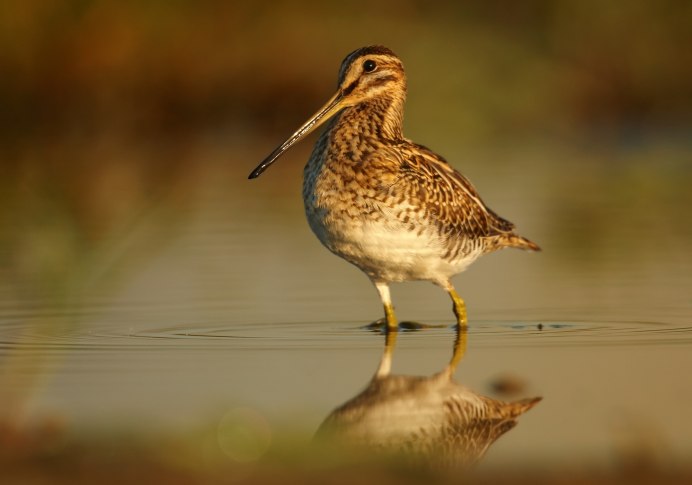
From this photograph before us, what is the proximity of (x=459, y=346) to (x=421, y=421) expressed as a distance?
1903mm

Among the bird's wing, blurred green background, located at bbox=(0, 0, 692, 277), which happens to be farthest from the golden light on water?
blurred green background, located at bbox=(0, 0, 692, 277)

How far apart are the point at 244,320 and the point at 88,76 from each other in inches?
443

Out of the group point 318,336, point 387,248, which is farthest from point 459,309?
point 318,336

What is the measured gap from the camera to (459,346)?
812 cm

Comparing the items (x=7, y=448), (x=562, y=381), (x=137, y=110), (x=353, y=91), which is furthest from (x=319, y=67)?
(x=7, y=448)

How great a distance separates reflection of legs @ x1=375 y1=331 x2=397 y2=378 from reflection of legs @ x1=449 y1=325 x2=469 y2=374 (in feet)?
0.97

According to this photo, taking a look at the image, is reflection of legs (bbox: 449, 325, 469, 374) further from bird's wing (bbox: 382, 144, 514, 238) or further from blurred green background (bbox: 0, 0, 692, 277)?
blurred green background (bbox: 0, 0, 692, 277)

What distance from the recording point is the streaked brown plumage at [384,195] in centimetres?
854

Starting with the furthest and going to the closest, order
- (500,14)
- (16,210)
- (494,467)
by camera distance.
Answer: (500,14) < (16,210) < (494,467)

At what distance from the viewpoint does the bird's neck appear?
9.10 meters

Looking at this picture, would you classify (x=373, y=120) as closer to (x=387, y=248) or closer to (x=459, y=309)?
(x=387, y=248)

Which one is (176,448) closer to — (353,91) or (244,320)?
(244,320)

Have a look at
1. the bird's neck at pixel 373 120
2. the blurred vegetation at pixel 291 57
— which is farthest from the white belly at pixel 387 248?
the blurred vegetation at pixel 291 57

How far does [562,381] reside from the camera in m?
7.02
